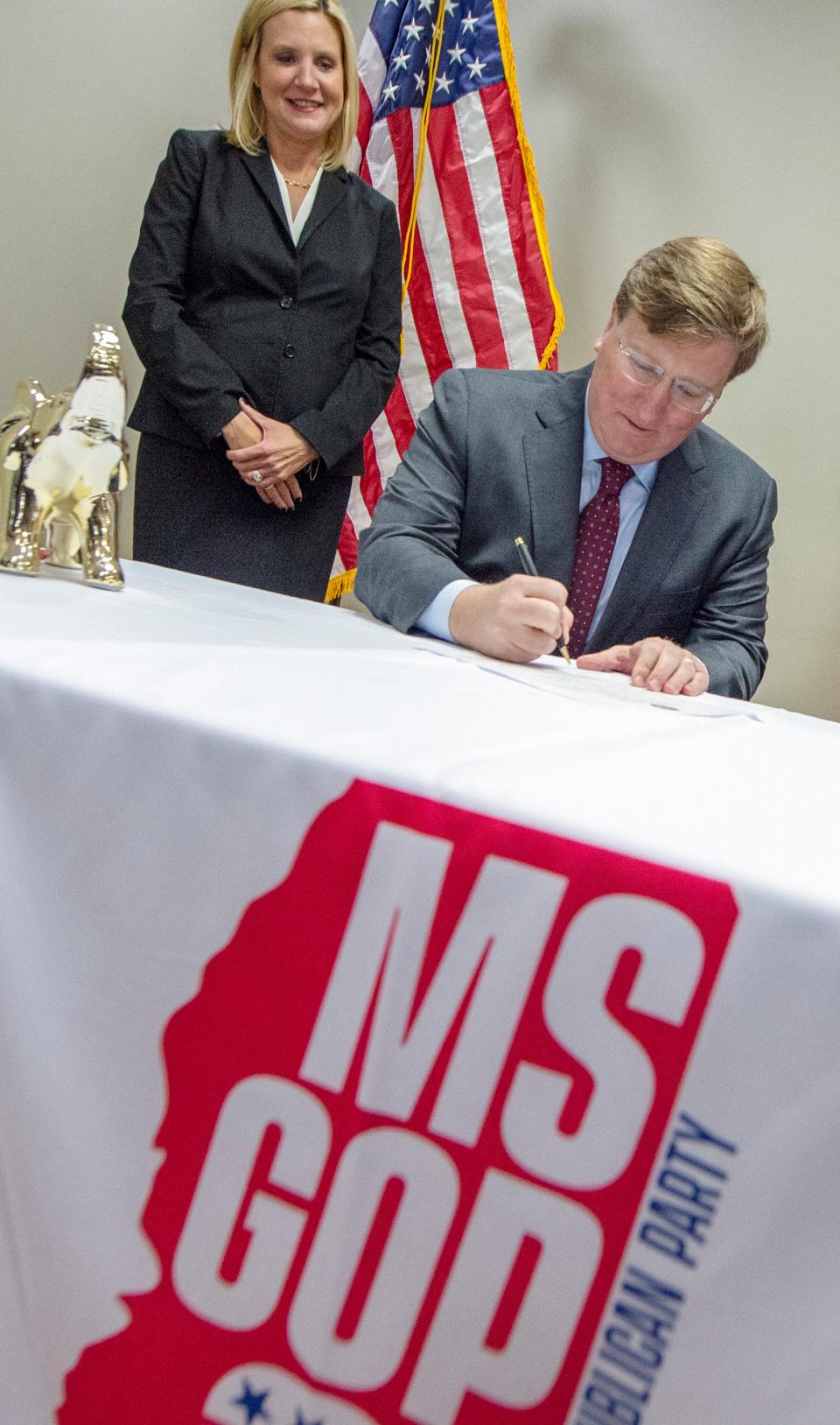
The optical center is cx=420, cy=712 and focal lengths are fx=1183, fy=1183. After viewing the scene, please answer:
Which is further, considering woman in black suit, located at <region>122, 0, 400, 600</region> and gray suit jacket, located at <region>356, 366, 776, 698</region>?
woman in black suit, located at <region>122, 0, 400, 600</region>

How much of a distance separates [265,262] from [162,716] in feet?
5.05

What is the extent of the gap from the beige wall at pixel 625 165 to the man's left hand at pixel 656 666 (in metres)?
1.77

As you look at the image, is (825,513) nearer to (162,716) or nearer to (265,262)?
(265,262)

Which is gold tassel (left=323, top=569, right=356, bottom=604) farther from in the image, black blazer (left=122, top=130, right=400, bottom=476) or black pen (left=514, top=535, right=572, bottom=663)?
black pen (left=514, top=535, right=572, bottom=663)

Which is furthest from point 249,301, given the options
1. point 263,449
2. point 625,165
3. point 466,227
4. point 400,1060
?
point 400,1060

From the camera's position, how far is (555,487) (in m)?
1.40

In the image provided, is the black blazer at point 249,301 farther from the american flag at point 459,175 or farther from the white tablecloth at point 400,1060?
the white tablecloth at point 400,1060

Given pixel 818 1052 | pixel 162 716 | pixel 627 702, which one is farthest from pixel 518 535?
pixel 818 1052

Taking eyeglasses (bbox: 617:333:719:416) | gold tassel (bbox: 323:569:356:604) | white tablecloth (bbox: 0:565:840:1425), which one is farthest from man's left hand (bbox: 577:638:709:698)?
gold tassel (bbox: 323:569:356:604)

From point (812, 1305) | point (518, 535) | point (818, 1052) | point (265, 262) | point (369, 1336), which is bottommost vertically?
point (369, 1336)

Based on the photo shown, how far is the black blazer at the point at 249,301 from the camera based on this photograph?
1902 millimetres

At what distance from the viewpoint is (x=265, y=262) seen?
1.97 meters

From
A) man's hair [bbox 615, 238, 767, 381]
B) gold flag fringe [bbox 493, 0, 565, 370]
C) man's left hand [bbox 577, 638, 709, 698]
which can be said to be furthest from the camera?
gold flag fringe [bbox 493, 0, 565, 370]

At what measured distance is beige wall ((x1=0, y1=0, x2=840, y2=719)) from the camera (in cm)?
271
